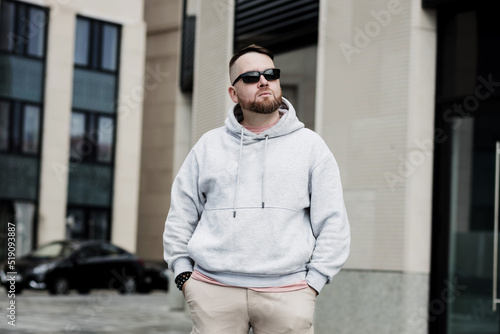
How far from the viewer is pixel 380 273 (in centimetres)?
968

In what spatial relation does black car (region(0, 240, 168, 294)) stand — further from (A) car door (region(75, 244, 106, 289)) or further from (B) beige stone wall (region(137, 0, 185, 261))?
(B) beige stone wall (region(137, 0, 185, 261))

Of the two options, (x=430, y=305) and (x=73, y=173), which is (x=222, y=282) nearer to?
(x=430, y=305)

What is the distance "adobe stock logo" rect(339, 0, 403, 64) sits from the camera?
386 inches

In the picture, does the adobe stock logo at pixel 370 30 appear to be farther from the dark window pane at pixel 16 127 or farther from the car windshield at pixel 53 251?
the dark window pane at pixel 16 127

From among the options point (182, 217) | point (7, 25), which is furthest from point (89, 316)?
point (7, 25)

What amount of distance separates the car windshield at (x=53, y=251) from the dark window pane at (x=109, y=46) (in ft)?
45.1

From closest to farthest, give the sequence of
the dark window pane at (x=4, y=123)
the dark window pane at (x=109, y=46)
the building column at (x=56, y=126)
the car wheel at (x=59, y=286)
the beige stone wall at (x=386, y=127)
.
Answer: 1. the beige stone wall at (x=386, y=127)
2. the car wheel at (x=59, y=286)
3. the dark window pane at (x=4, y=123)
4. the building column at (x=56, y=126)
5. the dark window pane at (x=109, y=46)

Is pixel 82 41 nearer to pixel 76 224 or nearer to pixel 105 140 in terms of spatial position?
pixel 105 140

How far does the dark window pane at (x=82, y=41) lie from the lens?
36.0 m

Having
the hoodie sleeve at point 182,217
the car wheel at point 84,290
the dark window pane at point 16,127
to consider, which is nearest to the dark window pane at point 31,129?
the dark window pane at point 16,127

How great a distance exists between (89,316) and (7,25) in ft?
68.0

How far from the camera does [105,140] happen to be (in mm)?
36656

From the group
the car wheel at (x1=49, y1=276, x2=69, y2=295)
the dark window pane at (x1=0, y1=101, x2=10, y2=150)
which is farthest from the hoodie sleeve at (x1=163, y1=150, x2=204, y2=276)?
the dark window pane at (x1=0, y1=101, x2=10, y2=150)

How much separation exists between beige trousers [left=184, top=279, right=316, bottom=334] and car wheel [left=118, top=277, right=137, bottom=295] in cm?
2197
